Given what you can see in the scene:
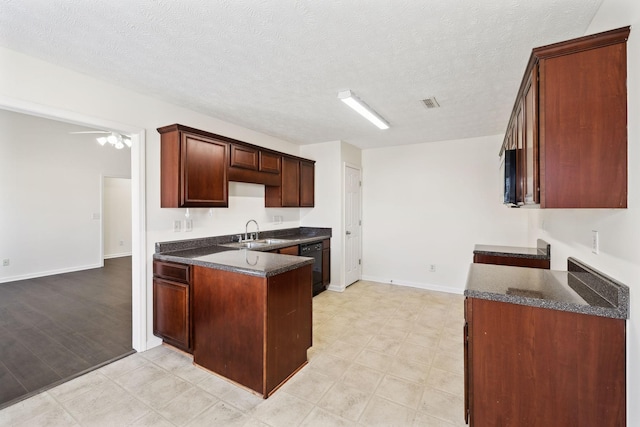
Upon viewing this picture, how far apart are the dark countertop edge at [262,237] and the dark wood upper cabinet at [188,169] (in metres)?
0.44

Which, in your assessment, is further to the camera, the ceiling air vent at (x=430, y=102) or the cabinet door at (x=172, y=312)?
the ceiling air vent at (x=430, y=102)

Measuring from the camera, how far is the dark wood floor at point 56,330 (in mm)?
2322

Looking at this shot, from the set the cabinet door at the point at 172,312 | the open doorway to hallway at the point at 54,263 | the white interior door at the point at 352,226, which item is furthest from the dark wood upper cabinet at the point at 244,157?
the open doorway to hallway at the point at 54,263

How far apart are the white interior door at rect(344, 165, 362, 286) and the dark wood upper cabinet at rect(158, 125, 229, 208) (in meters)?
2.34

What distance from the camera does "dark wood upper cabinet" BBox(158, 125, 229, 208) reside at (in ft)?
9.16

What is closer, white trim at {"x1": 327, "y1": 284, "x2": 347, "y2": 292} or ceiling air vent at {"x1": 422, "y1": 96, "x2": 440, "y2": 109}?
ceiling air vent at {"x1": 422, "y1": 96, "x2": 440, "y2": 109}

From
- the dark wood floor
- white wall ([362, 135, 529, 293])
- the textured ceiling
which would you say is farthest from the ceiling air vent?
the dark wood floor

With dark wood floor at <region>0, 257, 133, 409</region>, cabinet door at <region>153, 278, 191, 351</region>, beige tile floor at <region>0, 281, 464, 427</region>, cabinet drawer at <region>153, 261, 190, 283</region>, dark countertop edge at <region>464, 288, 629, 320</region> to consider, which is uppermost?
dark countertop edge at <region>464, 288, 629, 320</region>

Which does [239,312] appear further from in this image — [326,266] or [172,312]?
[326,266]

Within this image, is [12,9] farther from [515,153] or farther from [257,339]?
[515,153]

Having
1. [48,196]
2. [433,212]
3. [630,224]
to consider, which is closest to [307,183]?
[433,212]

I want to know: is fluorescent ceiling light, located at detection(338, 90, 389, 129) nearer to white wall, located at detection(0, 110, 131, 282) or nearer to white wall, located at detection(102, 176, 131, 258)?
white wall, located at detection(0, 110, 131, 282)

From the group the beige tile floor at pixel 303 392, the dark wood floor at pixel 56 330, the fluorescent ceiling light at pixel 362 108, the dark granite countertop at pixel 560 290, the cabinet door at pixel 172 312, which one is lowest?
the beige tile floor at pixel 303 392

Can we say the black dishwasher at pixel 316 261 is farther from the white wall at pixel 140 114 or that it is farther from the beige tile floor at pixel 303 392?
the beige tile floor at pixel 303 392
